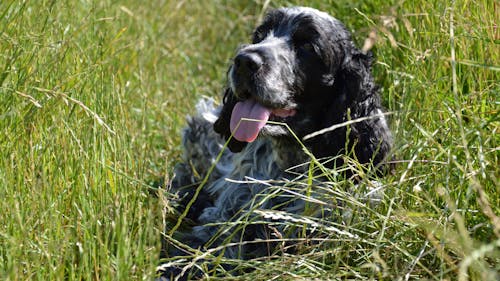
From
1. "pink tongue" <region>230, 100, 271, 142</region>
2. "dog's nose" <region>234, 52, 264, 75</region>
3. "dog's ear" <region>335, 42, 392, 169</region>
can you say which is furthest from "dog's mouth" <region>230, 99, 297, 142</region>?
"dog's ear" <region>335, 42, 392, 169</region>

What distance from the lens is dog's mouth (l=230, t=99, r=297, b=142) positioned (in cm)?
407

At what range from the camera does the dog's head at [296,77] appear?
414 centimetres

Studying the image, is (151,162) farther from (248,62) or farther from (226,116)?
(248,62)

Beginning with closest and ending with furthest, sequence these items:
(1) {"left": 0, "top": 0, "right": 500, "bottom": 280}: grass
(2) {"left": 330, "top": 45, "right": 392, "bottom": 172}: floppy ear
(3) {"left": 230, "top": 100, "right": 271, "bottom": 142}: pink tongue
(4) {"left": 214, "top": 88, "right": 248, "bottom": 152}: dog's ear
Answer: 1. (1) {"left": 0, "top": 0, "right": 500, "bottom": 280}: grass
2. (3) {"left": 230, "top": 100, "right": 271, "bottom": 142}: pink tongue
3. (2) {"left": 330, "top": 45, "right": 392, "bottom": 172}: floppy ear
4. (4) {"left": 214, "top": 88, "right": 248, "bottom": 152}: dog's ear

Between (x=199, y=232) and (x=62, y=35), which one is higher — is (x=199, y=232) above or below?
below

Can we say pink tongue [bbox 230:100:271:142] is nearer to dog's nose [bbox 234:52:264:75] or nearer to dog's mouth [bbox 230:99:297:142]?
dog's mouth [bbox 230:99:297:142]

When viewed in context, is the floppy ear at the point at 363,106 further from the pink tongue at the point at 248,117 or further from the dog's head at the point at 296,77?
the pink tongue at the point at 248,117

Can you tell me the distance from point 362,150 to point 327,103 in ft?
1.07

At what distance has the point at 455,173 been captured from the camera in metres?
3.43

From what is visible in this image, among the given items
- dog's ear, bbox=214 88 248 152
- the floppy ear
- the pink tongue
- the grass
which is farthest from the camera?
dog's ear, bbox=214 88 248 152

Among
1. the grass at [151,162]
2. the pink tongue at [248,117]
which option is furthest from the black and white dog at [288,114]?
the grass at [151,162]

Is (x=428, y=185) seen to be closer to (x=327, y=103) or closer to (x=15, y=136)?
(x=327, y=103)

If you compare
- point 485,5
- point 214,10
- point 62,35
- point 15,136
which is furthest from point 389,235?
point 214,10

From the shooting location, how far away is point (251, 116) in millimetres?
4168
